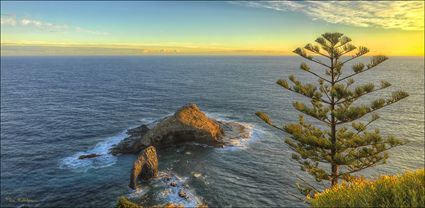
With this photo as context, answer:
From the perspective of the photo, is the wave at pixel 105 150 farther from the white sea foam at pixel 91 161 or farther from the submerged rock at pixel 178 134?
the submerged rock at pixel 178 134

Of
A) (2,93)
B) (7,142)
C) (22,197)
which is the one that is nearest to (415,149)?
(22,197)

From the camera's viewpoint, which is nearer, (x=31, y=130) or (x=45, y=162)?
(x=45, y=162)

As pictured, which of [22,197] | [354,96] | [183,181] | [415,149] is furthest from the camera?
[415,149]

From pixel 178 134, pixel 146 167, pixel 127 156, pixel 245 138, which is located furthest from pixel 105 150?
pixel 245 138

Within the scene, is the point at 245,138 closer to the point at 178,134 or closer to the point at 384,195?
the point at 178,134

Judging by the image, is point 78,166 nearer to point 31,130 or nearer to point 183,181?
point 183,181

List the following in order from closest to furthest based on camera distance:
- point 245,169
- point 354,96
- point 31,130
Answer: point 354,96 → point 245,169 → point 31,130

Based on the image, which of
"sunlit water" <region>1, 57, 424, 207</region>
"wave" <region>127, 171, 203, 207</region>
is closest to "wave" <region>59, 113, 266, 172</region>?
"sunlit water" <region>1, 57, 424, 207</region>
